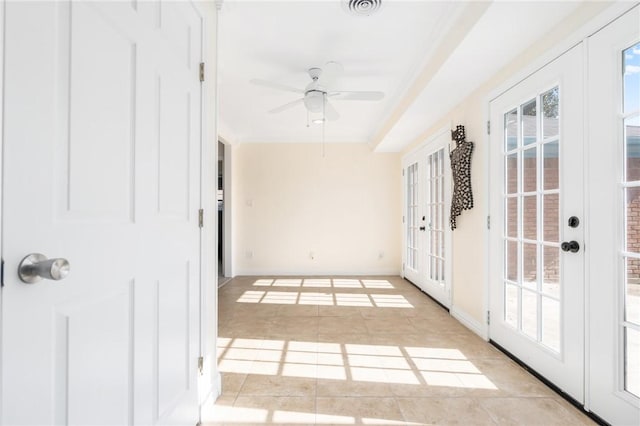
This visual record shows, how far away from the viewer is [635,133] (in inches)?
57.7

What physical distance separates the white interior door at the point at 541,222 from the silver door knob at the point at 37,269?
2.21m

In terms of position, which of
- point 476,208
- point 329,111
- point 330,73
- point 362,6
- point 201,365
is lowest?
point 201,365

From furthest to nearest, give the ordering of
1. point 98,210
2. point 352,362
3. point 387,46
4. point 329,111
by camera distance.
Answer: point 329,111 → point 387,46 → point 352,362 → point 98,210

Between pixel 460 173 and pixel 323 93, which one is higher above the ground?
pixel 323 93

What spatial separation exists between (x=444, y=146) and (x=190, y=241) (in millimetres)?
3017

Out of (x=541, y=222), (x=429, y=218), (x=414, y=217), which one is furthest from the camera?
(x=414, y=217)

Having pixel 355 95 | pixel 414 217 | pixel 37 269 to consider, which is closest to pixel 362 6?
pixel 355 95

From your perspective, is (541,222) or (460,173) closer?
(541,222)

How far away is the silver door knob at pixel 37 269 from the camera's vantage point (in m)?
0.70

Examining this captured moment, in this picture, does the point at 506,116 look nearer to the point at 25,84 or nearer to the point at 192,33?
the point at 192,33

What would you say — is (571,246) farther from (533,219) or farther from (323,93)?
(323,93)

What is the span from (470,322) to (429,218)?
1.61 m

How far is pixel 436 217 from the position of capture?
4035mm

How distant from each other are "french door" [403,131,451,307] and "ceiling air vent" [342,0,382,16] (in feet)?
5.96
